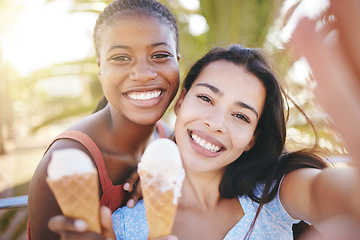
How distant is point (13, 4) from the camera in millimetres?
6242

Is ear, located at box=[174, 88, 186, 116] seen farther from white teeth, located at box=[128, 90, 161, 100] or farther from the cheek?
the cheek

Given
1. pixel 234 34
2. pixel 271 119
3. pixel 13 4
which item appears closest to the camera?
pixel 271 119

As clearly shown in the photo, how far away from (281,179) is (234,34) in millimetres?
3624

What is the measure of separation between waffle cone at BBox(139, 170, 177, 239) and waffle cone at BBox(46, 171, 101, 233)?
0.57ft

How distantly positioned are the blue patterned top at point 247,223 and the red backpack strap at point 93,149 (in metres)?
0.21

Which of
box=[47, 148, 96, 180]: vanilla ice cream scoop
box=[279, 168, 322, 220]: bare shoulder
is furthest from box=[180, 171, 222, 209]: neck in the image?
box=[47, 148, 96, 180]: vanilla ice cream scoop

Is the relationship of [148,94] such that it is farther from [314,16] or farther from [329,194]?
[314,16]

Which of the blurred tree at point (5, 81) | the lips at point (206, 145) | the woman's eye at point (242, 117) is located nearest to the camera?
the lips at point (206, 145)

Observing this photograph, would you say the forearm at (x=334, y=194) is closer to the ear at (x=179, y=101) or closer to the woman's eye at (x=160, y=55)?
the ear at (x=179, y=101)

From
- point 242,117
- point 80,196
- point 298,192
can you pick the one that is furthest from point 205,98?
point 80,196

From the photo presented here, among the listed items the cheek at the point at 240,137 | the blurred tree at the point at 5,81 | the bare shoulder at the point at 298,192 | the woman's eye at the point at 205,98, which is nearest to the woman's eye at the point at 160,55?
the woman's eye at the point at 205,98

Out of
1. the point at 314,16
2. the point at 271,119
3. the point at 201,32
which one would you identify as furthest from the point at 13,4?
the point at 314,16

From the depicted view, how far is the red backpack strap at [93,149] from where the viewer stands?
75.0 inches

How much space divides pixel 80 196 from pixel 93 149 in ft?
3.33
